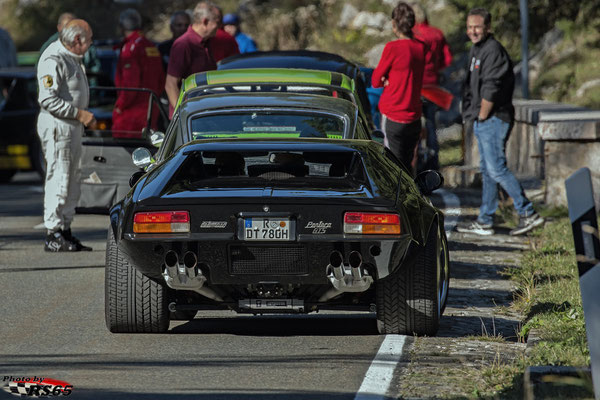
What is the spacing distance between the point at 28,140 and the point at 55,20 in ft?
83.6

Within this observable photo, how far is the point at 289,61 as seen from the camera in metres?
13.7

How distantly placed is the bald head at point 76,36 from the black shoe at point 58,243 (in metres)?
1.60

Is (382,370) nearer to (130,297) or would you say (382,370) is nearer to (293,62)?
(130,297)

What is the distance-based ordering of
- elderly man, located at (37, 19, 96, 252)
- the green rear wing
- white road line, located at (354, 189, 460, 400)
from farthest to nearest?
elderly man, located at (37, 19, 96, 252) → the green rear wing → white road line, located at (354, 189, 460, 400)

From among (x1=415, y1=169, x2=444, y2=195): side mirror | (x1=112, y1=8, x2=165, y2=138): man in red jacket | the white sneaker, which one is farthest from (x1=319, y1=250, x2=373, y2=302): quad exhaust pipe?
(x1=112, y1=8, x2=165, y2=138): man in red jacket

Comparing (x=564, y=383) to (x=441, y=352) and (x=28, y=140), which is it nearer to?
(x=441, y=352)

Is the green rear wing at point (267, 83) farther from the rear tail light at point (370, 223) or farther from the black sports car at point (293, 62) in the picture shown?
the rear tail light at point (370, 223)

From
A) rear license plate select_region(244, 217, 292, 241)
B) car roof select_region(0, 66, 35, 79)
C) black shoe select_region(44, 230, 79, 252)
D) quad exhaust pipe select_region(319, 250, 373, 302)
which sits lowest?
black shoe select_region(44, 230, 79, 252)

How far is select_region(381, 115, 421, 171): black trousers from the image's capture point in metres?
11.9

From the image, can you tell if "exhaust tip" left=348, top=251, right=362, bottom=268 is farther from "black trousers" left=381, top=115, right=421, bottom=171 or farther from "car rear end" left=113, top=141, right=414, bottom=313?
"black trousers" left=381, top=115, right=421, bottom=171

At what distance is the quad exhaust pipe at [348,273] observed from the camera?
6777mm

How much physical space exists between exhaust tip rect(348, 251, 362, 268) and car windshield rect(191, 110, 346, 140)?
2.22 metres

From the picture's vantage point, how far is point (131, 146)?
11.4 metres

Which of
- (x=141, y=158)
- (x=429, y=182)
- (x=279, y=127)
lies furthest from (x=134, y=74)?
(x=429, y=182)
